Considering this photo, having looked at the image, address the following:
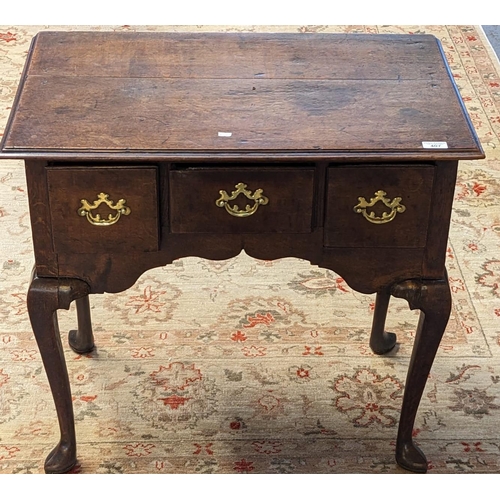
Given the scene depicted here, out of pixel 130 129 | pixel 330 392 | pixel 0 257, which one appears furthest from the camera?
pixel 0 257

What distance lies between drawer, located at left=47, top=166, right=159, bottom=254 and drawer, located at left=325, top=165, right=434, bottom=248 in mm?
355

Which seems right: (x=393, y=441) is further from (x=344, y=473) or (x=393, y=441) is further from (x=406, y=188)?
(x=406, y=188)

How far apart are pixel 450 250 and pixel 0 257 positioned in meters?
1.34

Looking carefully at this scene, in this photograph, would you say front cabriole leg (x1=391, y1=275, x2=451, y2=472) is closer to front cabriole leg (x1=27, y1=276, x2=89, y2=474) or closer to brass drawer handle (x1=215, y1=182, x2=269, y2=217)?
brass drawer handle (x1=215, y1=182, x2=269, y2=217)

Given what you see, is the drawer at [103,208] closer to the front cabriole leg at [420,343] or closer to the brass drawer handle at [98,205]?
the brass drawer handle at [98,205]

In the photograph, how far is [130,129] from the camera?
2.05 metres

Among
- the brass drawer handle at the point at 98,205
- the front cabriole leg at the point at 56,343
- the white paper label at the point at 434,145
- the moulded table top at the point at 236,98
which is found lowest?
the front cabriole leg at the point at 56,343

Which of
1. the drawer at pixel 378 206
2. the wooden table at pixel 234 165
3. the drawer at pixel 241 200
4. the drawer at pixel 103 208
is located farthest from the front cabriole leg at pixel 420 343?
the drawer at pixel 103 208

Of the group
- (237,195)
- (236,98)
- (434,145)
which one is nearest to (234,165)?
(237,195)

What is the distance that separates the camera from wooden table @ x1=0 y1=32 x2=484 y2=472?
201 centimetres

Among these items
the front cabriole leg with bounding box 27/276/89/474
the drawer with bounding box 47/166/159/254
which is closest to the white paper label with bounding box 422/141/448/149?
the drawer with bounding box 47/166/159/254

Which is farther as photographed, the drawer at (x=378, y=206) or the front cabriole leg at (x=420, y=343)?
the front cabriole leg at (x=420, y=343)

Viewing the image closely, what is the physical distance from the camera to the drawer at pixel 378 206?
6.68 ft
